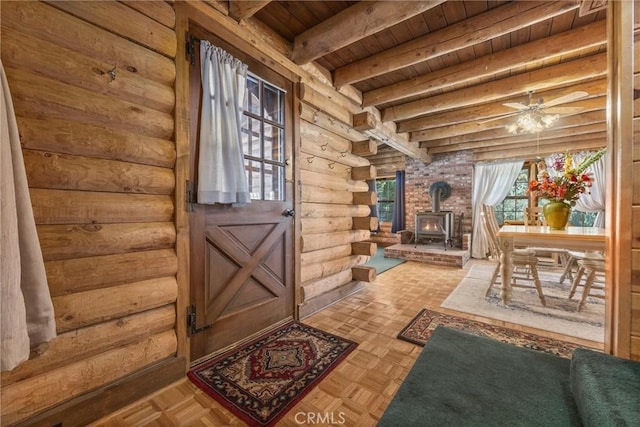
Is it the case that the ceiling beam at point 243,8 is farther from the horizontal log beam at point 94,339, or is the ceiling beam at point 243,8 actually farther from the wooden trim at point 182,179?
the horizontal log beam at point 94,339

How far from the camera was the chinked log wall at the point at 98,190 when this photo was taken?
1.12 metres

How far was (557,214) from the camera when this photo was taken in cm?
260

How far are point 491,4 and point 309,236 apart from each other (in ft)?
8.34

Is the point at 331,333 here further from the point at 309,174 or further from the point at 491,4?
the point at 491,4

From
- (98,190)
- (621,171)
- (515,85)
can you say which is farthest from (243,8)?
(515,85)

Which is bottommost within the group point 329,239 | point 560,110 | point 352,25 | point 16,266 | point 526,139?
point 329,239

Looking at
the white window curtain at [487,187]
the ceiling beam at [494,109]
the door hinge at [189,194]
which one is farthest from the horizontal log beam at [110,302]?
the white window curtain at [487,187]

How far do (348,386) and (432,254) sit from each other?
159 inches

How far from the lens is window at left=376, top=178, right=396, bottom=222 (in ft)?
24.1

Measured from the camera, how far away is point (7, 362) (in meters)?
0.89

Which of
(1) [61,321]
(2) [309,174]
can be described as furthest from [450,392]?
(2) [309,174]

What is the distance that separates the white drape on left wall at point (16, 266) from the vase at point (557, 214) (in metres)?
3.95

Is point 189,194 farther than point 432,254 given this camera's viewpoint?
No

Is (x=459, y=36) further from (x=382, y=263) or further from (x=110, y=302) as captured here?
(x=382, y=263)
